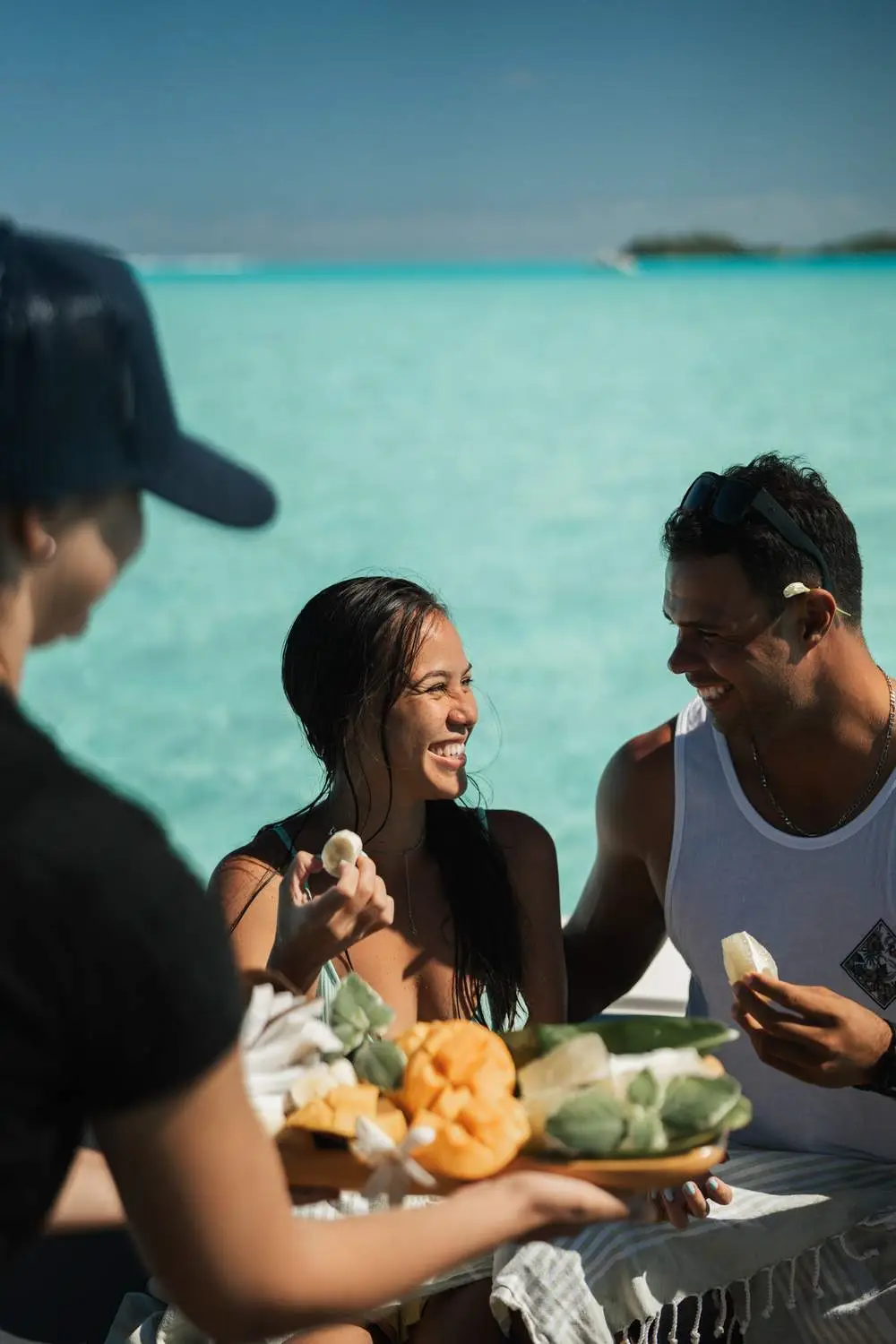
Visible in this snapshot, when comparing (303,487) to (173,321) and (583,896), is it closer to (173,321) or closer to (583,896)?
(583,896)

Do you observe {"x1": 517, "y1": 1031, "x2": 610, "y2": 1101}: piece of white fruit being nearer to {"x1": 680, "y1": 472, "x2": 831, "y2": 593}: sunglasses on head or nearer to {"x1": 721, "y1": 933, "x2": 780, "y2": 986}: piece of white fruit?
{"x1": 721, "y1": 933, "x2": 780, "y2": 986}: piece of white fruit

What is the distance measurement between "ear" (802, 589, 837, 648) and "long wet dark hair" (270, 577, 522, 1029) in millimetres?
584

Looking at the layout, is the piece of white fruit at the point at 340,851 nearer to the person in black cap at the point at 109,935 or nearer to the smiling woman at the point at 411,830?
the smiling woman at the point at 411,830

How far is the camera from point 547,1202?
1.33m

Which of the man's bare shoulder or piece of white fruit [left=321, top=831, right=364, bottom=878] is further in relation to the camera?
the man's bare shoulder

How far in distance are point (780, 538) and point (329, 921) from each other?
1.00m

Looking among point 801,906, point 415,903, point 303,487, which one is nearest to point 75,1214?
point 415,903

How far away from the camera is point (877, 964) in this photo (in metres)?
2.31

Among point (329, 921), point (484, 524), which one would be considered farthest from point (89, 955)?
point (484, 524)

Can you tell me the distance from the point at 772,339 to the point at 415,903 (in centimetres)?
3815

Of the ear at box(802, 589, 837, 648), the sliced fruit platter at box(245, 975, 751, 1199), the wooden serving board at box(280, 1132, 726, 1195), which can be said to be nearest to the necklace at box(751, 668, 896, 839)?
the ear at box(802, 589, 837, 648)

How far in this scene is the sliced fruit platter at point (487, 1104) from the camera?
1475mm

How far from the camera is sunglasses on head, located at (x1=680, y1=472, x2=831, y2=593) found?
2.33 meters

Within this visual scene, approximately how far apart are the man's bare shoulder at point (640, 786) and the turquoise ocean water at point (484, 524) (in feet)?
3.07
